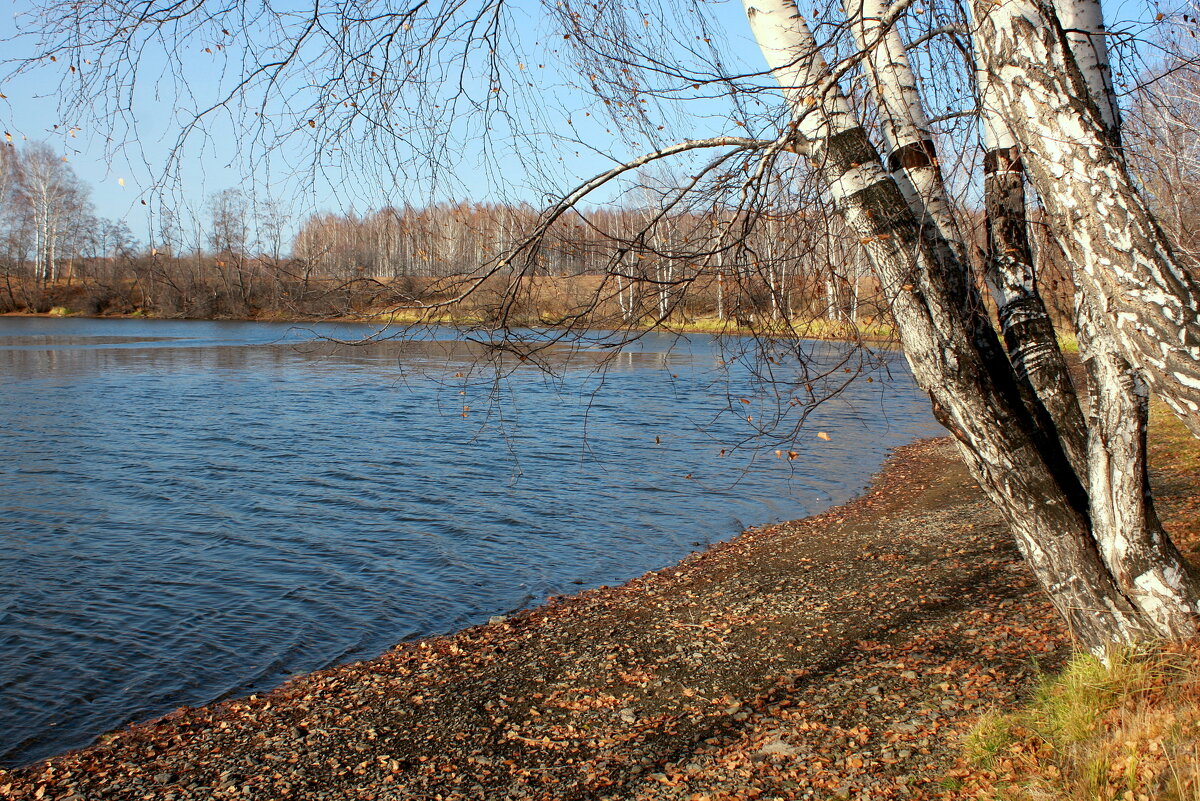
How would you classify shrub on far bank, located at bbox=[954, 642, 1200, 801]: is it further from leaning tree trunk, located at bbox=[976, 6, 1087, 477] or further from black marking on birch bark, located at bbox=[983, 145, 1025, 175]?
black marking on birch bark, located at bbox=[983, 145, 1025, 175]

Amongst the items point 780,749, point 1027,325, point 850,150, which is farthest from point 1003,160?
point 780,749

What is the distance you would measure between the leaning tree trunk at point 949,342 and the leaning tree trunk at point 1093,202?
69 cm

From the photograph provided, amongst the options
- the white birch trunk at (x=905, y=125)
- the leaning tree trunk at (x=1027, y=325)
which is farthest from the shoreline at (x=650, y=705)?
the white birch trunk at (x=905, y=125)

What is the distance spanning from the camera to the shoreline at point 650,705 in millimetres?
4699

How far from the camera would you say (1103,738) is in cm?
367

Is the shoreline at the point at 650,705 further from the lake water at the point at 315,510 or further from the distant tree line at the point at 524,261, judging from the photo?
the distant tree line at the point at 524,261

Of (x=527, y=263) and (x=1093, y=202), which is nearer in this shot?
(x=1093, y=202)

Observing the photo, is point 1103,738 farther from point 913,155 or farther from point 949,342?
point 913,155

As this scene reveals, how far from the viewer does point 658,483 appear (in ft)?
46.5

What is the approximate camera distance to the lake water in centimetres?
737

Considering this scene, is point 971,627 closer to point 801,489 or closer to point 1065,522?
point 1065,522

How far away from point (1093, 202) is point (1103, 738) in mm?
2247

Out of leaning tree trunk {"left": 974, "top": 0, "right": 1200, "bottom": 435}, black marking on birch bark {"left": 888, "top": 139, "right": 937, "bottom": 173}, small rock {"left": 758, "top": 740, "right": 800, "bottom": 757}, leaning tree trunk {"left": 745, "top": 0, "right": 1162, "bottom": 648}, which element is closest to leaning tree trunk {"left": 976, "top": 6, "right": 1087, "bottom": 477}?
leaning tree trunk {"left": 745, "top": 0, "right": 1162, "bottom": 648}

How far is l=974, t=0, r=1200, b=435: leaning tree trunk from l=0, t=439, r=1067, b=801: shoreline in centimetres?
219
